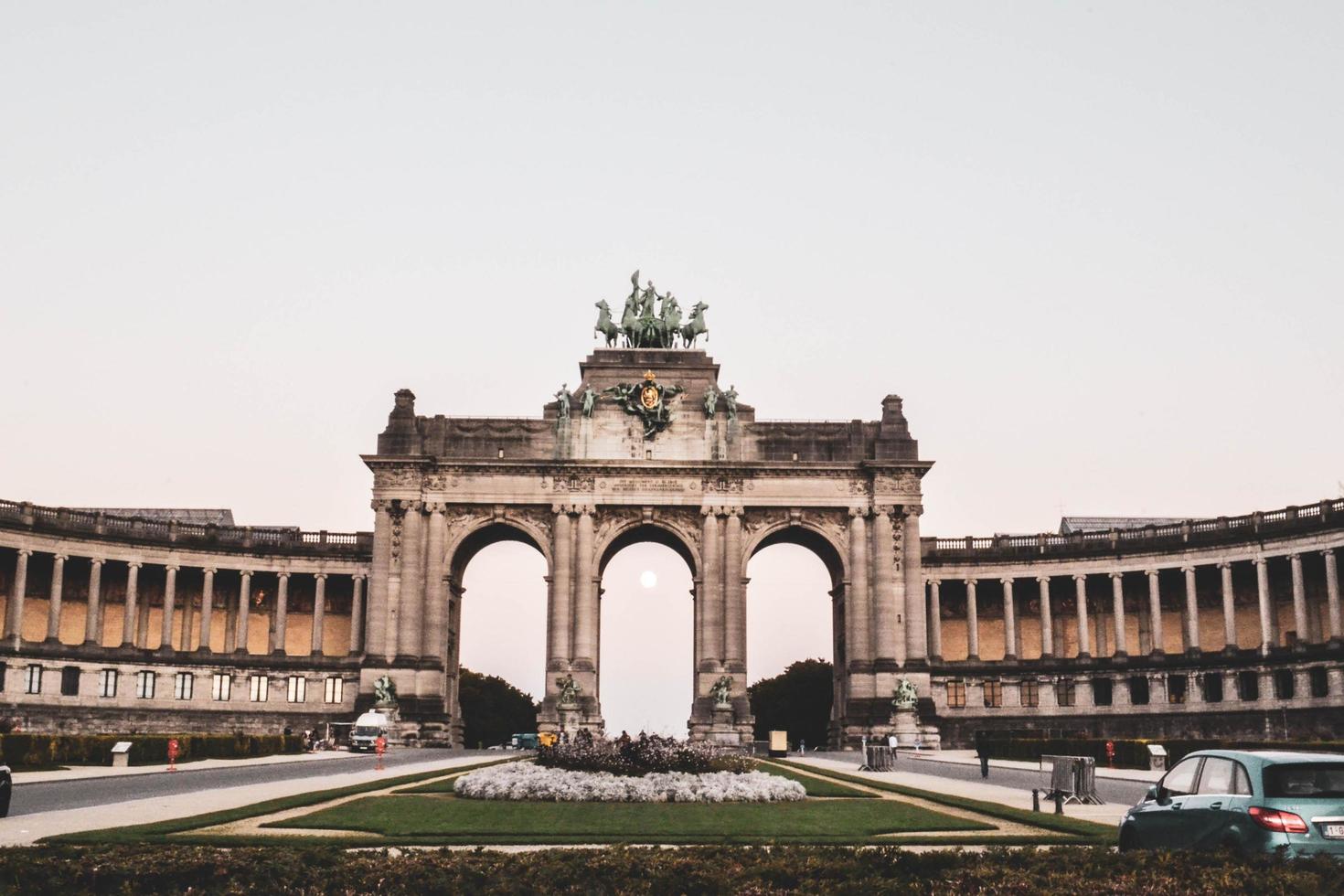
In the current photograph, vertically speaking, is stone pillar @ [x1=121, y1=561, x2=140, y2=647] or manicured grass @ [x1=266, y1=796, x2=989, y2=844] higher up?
stone pillar @ [x1=121, y1=561, x2=140, y2=647]

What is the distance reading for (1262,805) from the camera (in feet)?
59.5

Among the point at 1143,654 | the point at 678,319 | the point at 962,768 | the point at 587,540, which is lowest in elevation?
the point at 962,768

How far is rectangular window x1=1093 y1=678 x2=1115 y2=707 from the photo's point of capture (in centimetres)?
9306

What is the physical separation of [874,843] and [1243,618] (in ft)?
249

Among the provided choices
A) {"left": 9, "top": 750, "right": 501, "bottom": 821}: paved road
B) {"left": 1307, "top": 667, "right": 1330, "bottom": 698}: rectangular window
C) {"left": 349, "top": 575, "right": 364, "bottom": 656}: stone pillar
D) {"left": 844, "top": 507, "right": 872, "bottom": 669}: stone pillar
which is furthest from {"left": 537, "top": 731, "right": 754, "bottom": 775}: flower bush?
{"left": 349, "top": 575, "right": 364, "bottom": 656}: stone pillar

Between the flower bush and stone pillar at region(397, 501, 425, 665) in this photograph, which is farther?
stone pillar at region(397, 501, 425, 665)

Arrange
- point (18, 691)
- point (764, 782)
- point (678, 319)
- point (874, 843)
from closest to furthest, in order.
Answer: point (874, 843)
point (764, 782)
point (18, 691)
point (678, 319)

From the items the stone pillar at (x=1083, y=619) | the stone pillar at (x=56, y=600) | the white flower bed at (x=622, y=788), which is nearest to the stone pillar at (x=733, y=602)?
the stone pillar at (x=1083, y=619)

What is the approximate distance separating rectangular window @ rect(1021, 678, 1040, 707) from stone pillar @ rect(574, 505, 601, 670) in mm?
30218

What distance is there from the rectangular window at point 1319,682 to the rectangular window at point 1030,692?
1803 centimetres

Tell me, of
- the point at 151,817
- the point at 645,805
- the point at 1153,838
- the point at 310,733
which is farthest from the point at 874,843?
the point at 310,733

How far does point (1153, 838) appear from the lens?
2072cm

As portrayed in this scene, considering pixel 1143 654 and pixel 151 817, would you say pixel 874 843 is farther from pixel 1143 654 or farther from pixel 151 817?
pixel 1143 654

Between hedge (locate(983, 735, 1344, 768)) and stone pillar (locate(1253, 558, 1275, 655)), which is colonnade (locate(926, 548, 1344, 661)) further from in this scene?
hedge (locate(983, 735, 1344, 768))
